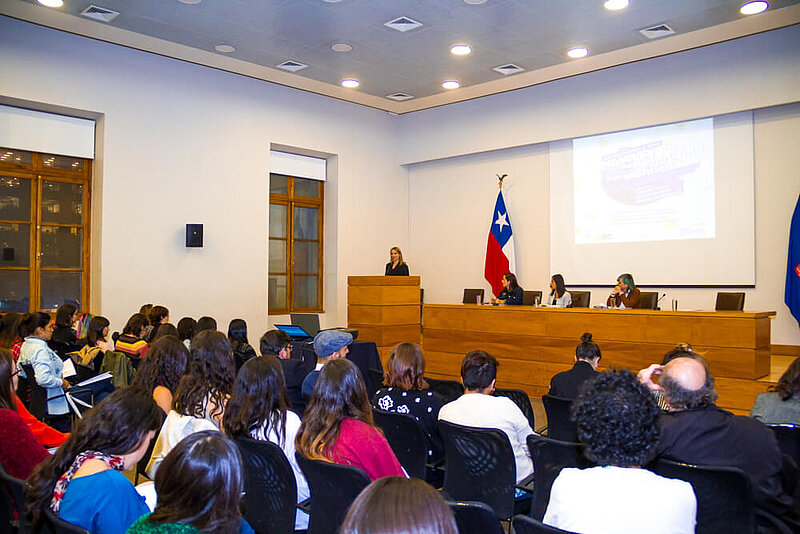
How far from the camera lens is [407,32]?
24.0 feet

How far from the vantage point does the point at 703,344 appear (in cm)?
588

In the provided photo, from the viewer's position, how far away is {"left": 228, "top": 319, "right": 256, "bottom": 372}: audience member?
208 inches

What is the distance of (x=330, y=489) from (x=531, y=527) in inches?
35.1

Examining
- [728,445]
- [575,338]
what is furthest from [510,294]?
[728,445]

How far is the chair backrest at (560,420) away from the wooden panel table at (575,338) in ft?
9.45

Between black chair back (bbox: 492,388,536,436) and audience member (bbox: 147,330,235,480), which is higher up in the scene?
audience member (bbox: 147,330,235,480)

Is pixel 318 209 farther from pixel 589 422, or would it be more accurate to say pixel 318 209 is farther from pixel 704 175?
pixel 589 422

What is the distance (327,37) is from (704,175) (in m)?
5.21

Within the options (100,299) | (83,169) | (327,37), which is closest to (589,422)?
(327,37)

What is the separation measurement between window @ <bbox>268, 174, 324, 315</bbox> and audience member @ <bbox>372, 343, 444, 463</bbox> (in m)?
6.77

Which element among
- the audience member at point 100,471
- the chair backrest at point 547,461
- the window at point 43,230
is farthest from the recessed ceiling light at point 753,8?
the window at point 43,230

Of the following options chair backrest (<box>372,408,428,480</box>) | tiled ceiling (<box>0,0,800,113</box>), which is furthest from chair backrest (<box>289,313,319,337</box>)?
chair backrest (<box>372,408,428,480</box>)

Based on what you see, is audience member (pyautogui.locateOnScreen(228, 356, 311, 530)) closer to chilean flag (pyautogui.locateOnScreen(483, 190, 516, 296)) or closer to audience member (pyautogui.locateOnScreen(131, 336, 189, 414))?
audience member (pyautogui.locateOnScreen(131, 336, 189, 414))

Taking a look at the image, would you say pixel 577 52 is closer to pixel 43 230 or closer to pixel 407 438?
pixel 407 438
